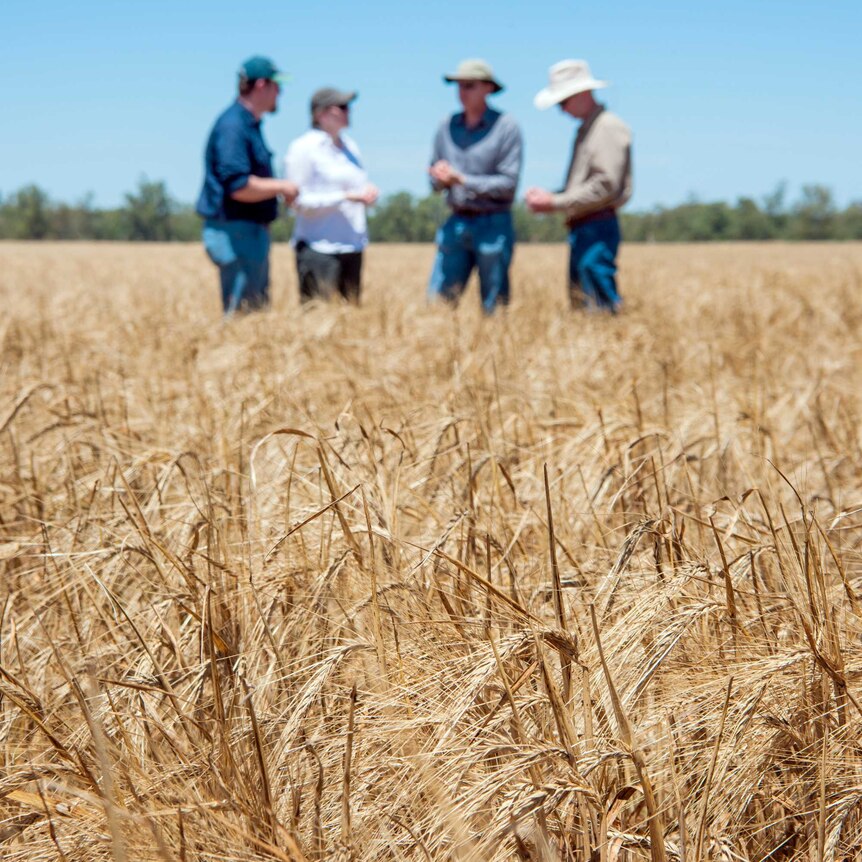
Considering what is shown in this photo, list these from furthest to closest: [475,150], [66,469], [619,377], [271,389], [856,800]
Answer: [475,150] → [619,377] → [271,389] → [66,469] → [856,800]

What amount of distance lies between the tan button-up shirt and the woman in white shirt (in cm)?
102

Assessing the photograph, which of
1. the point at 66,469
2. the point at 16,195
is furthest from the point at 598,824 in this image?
the point at 16,195

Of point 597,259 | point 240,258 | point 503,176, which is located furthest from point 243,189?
point 597,259

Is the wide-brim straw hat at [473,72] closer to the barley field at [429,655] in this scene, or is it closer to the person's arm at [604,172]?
the person's arm at [604,172]

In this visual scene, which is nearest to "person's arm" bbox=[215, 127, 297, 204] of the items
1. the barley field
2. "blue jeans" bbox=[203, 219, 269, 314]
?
"blue jeans" bbox=[203, 219, 269, 314]

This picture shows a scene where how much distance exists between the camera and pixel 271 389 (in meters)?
2.57

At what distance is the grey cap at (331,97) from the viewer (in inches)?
A: 179

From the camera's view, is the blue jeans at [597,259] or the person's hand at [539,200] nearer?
the person's hand at [539,200]

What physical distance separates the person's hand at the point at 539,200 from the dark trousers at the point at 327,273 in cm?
95

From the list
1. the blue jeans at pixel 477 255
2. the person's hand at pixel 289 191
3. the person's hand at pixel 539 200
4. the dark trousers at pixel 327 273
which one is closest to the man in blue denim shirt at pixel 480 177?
the blue jeans at pixel 477 255

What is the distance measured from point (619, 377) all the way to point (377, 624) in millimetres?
2019

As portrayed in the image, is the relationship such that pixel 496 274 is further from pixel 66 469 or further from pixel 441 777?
pixel 441 777

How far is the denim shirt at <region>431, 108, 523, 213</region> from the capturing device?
4824 mm

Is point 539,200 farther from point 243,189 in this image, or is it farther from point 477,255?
point 243,189
